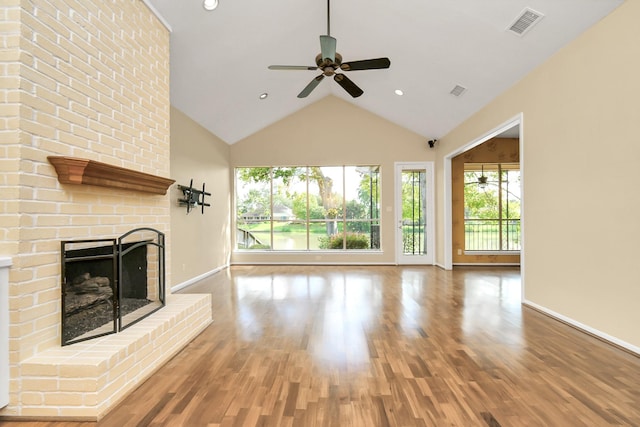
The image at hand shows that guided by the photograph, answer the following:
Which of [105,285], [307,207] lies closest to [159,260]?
[105,285]

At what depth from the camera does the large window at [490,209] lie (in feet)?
24.3

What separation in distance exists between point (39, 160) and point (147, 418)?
1.51m

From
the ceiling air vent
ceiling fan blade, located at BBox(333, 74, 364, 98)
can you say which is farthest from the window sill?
the ceiling air vent

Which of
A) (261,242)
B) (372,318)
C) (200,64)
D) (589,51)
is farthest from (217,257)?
(589,51)

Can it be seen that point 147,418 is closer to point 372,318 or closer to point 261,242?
point 372,318

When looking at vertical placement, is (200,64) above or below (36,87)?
above

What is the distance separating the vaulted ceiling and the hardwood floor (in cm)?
280

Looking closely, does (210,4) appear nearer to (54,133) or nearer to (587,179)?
(54,133)

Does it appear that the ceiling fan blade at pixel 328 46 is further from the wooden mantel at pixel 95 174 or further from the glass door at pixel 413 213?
the glass door at pixel 413 213

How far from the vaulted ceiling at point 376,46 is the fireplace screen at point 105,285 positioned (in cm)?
223

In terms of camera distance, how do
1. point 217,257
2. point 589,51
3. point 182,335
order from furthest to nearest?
1. point 217,257
2. point 589,51
3. point 182,335

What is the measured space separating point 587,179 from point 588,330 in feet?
4.41

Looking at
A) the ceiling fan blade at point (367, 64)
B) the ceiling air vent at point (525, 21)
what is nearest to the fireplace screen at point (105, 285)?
the ceiling fan blade at point (367, 64)

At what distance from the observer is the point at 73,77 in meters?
2.12
